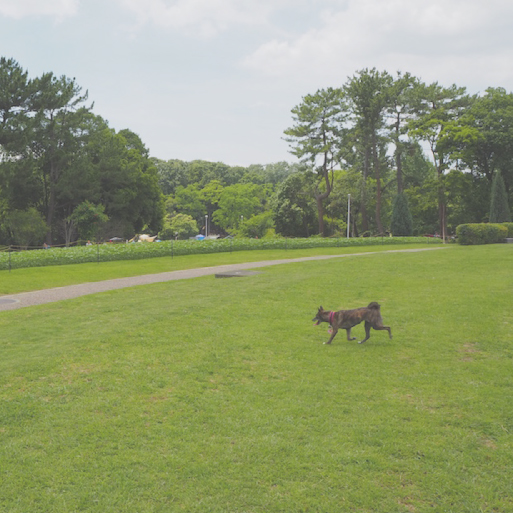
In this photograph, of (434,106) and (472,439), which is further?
(434,106)

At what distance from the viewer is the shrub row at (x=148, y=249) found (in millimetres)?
22109

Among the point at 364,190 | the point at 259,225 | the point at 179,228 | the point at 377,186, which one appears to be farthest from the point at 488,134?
the point at 179,228

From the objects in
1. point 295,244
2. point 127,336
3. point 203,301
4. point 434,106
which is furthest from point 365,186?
point 127,336

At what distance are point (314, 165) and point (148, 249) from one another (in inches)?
1100

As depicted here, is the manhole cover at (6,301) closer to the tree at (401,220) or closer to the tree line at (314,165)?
the tree line at (314,165)

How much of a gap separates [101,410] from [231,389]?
5.34 ft

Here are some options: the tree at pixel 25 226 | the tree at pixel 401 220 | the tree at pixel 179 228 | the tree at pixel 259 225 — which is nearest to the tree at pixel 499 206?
the tree at pixel 401 220

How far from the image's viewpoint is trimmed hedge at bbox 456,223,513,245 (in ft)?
98.7

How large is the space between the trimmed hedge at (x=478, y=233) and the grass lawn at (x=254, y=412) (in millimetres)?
20841

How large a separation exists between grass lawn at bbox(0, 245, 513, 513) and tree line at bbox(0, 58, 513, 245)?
100 feet

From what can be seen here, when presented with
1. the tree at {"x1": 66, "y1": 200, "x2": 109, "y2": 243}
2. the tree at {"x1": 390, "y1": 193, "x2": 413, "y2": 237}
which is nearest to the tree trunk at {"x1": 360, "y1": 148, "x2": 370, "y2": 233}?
the tree at {"x1": 390, "y1": 193, "x2": 413, "y2": 237}

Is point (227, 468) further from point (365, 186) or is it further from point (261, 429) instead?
point (365, 186)

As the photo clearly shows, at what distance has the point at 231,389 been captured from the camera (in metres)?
6.24

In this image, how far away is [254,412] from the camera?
5.48 m
